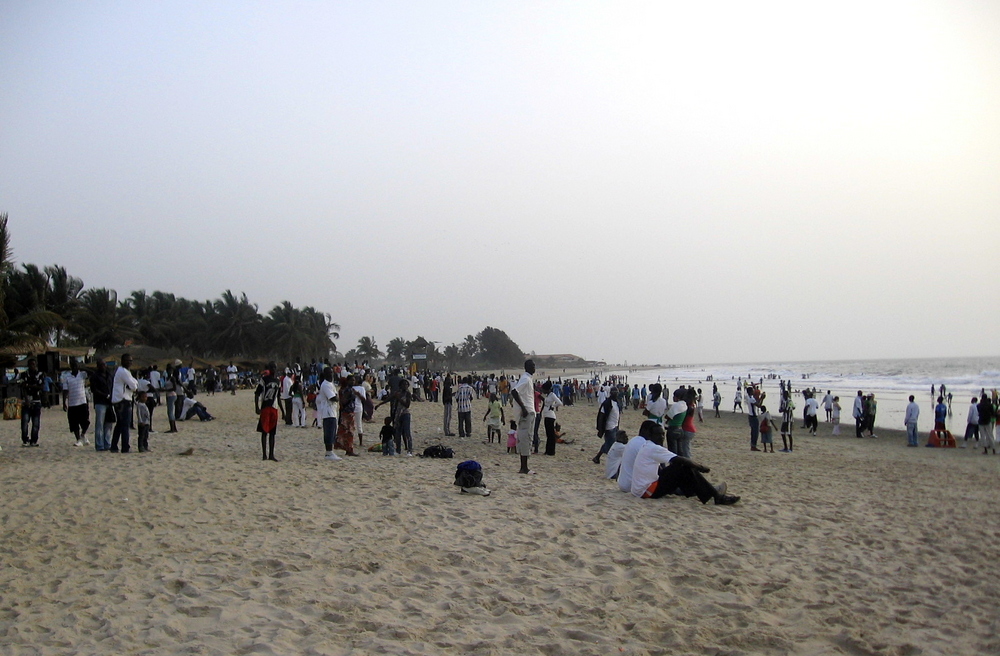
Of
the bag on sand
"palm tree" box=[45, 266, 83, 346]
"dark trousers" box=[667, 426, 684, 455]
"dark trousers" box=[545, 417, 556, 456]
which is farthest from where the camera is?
"palm tree" box=[45, 266, 83, 346]

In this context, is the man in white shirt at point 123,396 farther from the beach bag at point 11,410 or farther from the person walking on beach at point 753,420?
the person walking on beach at point 753,420

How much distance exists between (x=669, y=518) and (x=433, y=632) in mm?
3777

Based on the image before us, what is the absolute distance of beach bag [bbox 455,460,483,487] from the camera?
8.53m

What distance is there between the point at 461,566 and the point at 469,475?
2845 millimetres

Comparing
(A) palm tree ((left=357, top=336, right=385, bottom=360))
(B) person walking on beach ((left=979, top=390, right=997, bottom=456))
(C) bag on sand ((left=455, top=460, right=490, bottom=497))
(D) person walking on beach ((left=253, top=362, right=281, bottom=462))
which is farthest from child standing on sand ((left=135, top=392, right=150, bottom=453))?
(A) palm tree ((left=357, top=336, right=385, bottom=360))

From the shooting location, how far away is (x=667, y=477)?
328 inches

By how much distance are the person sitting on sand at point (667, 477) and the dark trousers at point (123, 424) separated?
27.4 ft

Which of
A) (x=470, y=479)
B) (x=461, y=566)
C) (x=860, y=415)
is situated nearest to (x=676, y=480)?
(x=470, y=479)

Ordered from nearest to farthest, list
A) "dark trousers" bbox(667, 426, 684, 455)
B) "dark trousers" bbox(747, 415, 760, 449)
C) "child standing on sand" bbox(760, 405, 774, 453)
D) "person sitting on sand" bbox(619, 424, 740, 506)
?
"person sitting on sand" bbox(619, 424, 740, 506)
"dark trousers" bbox(667, 426, 684, 455)
"child standing on sand" bbox(760, 405, 774, 453)
"dark trousers" bbox(747, 415, 760, 449)

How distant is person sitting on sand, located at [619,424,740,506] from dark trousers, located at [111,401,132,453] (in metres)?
8.34

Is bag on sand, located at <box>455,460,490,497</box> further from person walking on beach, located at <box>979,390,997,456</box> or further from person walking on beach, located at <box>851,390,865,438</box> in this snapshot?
person walking on beach, located at <box>851,390,865,438</box>

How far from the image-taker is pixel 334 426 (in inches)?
467

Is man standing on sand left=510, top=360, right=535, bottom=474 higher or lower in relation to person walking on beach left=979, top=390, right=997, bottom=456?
higher

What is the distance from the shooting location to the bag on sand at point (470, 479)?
8.44m
